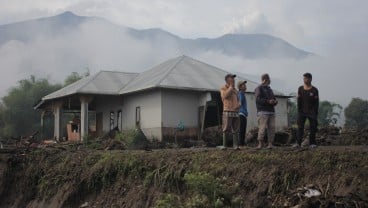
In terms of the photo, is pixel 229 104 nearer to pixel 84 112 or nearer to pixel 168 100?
pixel 168 100

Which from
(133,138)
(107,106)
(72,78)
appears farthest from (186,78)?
(72,78)

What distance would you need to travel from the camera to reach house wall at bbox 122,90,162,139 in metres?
23.2

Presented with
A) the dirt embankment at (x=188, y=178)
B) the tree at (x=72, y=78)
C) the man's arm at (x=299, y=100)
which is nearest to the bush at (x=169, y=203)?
the dirt embankment at (x=188, y=178)

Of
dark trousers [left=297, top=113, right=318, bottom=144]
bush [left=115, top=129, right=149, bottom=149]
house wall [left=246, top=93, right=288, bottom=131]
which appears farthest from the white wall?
dark trousers [left=297, top=113, right=318, bottom=144]

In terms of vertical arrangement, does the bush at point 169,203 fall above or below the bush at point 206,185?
below

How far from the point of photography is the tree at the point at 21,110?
5516 cm

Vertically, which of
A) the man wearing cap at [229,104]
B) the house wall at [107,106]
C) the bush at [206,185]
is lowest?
the bush at [206,185]

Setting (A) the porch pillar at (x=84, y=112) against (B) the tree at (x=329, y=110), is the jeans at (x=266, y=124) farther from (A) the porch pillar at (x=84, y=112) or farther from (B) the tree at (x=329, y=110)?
(B) the tree at (x=329, y=110)

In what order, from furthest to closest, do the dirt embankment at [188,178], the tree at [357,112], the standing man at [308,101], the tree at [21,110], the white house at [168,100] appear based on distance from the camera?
1. the tree at [21,110]
2. the tree at [357,112]
3. the white house at [168,100]
4. the standing man at [308,101]
5. the dirt embankment at [188,178]

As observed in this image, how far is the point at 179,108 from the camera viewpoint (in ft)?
→ 77.0

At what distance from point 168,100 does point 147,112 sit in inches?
63.8

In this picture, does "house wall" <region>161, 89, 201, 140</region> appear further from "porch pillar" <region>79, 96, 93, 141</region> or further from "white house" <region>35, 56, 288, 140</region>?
"porch pillar" <region>79, 96, 93, 141</region>

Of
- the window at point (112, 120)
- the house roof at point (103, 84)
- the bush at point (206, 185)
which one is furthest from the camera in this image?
the window at point (112, 120)

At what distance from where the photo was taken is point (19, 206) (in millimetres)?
12883
